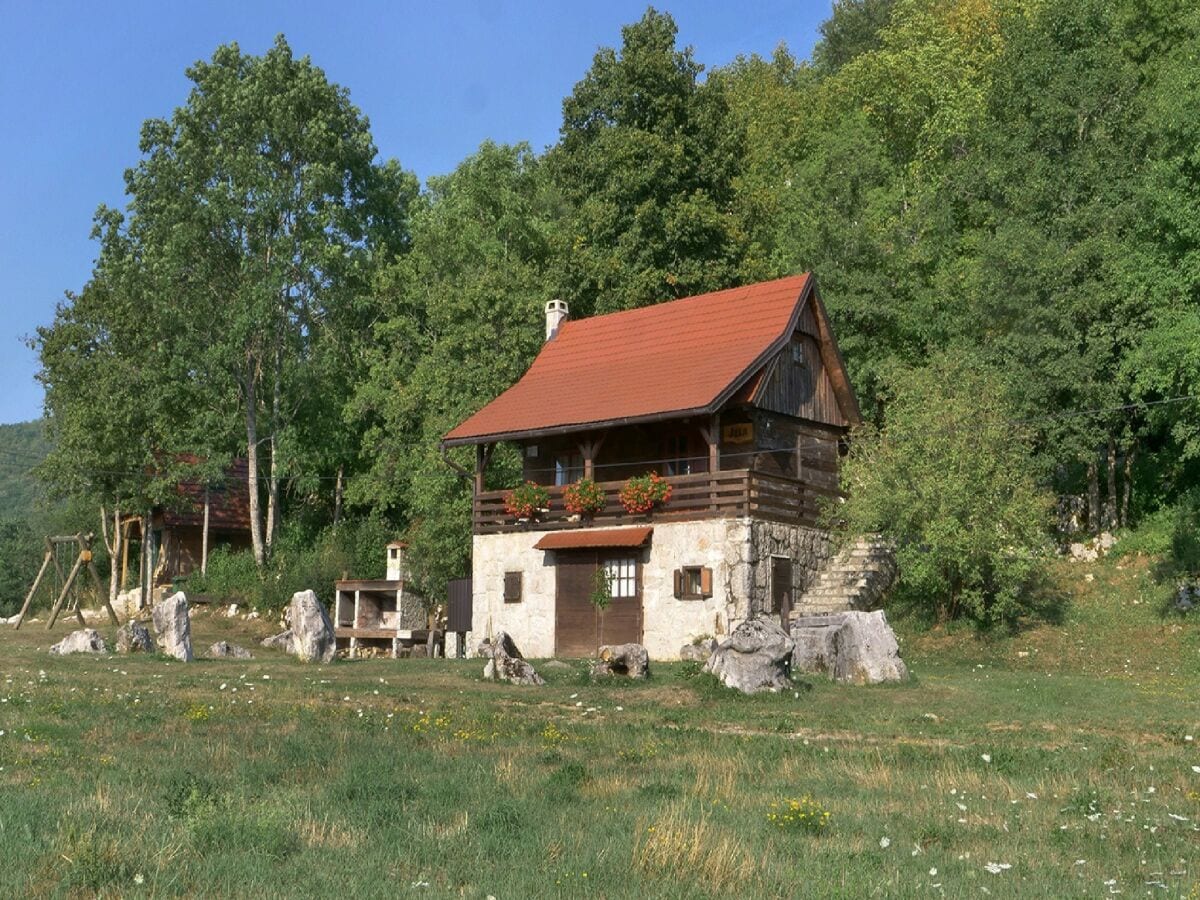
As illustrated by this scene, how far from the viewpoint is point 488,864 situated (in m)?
9.38

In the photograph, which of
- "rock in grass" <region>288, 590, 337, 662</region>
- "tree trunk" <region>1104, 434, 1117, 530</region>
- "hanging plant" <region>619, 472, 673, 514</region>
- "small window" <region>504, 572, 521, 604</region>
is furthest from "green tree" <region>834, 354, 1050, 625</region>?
"rock in grass" <region>288, 590, 337, 662</region>

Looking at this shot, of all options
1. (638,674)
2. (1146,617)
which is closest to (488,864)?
(638,674)

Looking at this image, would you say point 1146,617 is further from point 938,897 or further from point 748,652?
point 938,897

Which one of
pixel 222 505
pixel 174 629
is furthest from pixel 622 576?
pixel 222 505

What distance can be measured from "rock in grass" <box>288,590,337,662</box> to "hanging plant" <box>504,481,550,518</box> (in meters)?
8.47

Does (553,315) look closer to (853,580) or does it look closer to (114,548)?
(853,580)

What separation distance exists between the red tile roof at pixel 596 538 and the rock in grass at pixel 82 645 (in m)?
11.6

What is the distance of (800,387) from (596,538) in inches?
305

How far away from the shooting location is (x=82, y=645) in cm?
3127

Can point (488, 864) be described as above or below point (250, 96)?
below

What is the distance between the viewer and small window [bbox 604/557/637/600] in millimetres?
35719

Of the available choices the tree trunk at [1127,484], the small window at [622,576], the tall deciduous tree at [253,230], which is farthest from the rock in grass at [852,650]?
the tall deciduous tree at [253,230]

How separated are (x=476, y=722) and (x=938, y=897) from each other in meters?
9.90

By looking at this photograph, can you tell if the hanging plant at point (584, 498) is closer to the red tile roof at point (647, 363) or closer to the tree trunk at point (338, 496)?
the red tile roof at point (647, 363)
